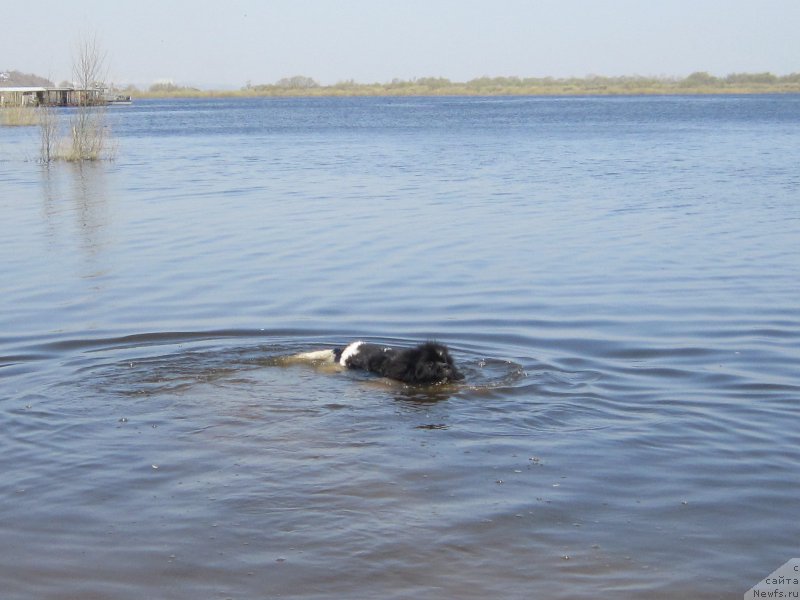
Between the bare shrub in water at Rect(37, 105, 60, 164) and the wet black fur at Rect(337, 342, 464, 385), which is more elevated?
the bare shrub in water at Rect(37, 105, 60, 164)

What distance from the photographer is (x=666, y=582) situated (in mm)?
5289

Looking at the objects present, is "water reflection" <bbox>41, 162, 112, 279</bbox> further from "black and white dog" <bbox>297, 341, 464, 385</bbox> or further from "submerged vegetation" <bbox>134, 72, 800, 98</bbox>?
"submerged vegetation" <bbox>134, 72, 800, 98</bbox>

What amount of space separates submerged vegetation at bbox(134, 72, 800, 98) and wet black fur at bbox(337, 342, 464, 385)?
14909 cm

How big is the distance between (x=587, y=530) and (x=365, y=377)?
11.8 ft

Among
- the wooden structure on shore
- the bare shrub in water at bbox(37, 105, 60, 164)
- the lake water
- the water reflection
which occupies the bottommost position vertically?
the lake water

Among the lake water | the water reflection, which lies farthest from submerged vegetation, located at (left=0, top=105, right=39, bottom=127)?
the lake water

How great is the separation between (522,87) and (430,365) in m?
172

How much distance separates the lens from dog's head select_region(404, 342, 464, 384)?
28.6ft

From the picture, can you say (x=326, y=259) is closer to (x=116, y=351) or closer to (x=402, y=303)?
(x=402, y=303)

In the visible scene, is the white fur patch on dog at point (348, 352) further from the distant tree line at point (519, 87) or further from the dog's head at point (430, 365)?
the distant tree line at point (519, 87)

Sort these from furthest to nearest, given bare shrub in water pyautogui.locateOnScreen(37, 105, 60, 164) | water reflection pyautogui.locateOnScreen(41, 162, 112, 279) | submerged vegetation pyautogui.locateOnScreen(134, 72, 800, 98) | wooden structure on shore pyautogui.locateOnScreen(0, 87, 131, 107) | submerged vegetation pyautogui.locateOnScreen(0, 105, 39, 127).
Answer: submerged vegetation pyautogui.locateOnScreen(134, 72, 800, 98)
wooden structure on shore pyautogui.locateOnScreen(0, 87, 131, 107)
submerged vegetation pyautogui.locateOnScreen(0, 105, 39, 127)
bare shrub in water pyautogui.locateOnScreen(37, 105, 60, 164)
water reflection pyautogui.locateOnScreen(41, 162, 112, 279)

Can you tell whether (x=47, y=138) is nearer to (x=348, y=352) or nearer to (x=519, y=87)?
(x=348, y=352)

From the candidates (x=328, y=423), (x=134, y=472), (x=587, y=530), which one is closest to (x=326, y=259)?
(x=328, y=423)

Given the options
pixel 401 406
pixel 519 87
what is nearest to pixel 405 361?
pixel 401 406
